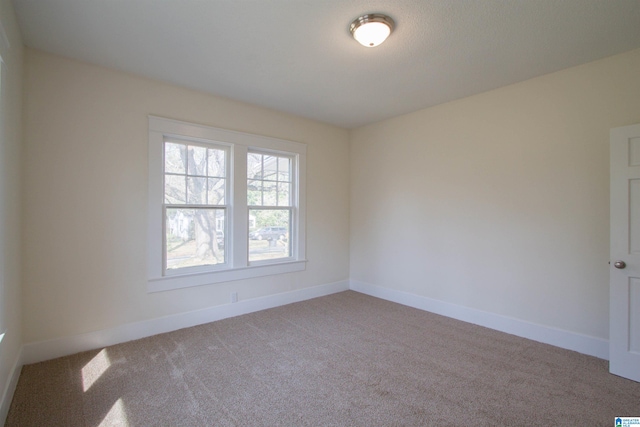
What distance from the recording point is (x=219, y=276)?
3.72 meters

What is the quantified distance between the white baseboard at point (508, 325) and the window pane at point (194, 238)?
2.53 metres

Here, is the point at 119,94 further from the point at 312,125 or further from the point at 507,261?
the point at 507,261

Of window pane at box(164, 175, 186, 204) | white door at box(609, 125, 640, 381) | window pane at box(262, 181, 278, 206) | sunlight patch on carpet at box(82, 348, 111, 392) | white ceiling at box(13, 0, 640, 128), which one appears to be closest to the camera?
white ceiling at box(13, 0, 640, 128)

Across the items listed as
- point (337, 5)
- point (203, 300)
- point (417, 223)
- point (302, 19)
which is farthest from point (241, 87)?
point (417, 223)

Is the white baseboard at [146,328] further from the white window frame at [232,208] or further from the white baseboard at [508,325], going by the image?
the white baseboard at [508,325]

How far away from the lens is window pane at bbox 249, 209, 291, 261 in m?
4.14

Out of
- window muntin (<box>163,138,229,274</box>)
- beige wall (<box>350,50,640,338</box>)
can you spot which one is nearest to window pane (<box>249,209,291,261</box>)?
window muntin (<box>163,138,229,274</box>)

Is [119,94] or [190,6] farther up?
[190,6]

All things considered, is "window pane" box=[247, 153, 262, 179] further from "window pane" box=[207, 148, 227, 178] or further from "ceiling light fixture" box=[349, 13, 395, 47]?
"ceiling light fixture" box=[349, 13, 395, 47]

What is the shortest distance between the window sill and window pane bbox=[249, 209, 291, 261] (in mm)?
157

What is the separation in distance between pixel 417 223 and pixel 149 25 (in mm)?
3622

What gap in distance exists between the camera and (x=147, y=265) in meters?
3.21

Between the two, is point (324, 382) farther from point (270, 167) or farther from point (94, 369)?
point (270, 167)

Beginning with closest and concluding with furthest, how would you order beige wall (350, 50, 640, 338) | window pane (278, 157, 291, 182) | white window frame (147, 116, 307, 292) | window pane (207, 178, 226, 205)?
beige wall (350, 50, 640, 338) → white window frame (147, 116, 307, 292) → window pane (207, 178, 226, 205) → window pane (278, 157, 291, 182)
